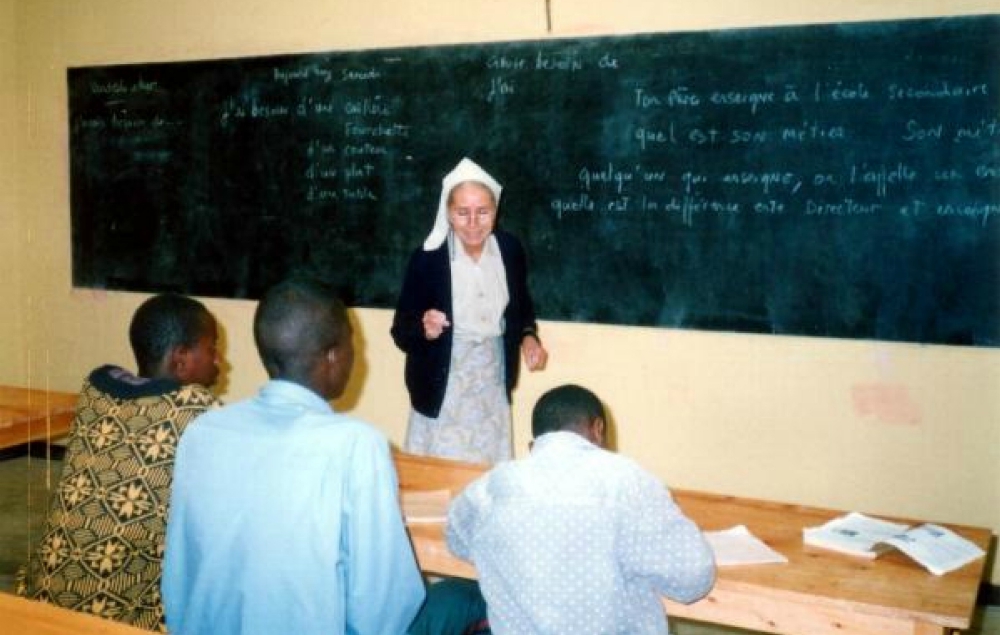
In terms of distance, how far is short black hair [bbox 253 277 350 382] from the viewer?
5.79ft

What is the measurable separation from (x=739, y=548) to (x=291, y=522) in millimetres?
1121

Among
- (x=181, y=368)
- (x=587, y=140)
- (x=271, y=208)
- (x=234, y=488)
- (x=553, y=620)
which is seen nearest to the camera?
(x=234, y=488)

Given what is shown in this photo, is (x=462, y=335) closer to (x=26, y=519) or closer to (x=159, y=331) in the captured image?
(x=159, y=331)

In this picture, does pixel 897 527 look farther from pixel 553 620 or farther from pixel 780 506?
pixel 553 620

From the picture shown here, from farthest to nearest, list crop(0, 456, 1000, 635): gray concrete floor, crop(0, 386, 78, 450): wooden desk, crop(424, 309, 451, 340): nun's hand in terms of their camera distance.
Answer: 1. crop(0, 456, 1000, 635): gray concrete floor
2. crop(424, 309, 451, 340): nun's hand
3. crop(0, 386, 78, 450): wooden desk

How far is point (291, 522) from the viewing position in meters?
1.60

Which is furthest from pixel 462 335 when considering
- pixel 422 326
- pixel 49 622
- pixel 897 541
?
pixel 49 622

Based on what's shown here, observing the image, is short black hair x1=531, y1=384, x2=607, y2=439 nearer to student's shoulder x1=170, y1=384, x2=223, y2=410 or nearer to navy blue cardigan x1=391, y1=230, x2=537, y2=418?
student's shoulder x1=170, y1=384, x2=223, y2=410

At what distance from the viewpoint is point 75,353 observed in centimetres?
557

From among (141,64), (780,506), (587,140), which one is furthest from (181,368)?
(141,64)

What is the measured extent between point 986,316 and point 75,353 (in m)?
4.79

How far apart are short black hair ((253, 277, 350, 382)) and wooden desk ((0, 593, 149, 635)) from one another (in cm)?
60

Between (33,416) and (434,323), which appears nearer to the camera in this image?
(33,416)

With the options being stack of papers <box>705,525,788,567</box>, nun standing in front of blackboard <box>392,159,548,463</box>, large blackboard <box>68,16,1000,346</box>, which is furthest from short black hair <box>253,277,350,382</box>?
large blackboard <box>68,16,1000,346</box>
